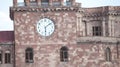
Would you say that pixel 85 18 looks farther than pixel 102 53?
Yes

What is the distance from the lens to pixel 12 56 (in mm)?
87938

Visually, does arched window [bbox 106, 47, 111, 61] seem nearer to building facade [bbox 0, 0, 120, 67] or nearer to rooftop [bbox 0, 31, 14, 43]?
building facade [bbox 0, 0, 120, 67]

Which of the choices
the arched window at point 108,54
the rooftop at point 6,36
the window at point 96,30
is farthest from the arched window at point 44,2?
the window at point 96,30

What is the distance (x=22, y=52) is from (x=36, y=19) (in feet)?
18.4

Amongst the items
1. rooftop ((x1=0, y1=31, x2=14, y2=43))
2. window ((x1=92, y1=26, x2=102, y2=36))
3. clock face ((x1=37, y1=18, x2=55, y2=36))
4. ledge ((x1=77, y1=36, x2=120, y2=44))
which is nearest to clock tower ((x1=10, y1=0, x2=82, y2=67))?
clock face ((x1=37, y1=18, x2=55, y2=36))

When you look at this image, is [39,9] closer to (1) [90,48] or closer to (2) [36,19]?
(2) [36,19]

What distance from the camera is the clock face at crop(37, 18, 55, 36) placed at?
8762 centimetres

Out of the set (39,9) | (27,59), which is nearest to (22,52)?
(27,59)

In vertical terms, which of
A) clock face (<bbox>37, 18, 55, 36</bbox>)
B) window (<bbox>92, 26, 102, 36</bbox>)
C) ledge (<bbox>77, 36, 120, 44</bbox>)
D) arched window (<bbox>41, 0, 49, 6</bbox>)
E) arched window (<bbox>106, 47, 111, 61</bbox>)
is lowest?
arched window (<bbox>106, 47, 111, 61</bbox>)

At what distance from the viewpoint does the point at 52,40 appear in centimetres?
8750

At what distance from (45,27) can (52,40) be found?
7.57ft

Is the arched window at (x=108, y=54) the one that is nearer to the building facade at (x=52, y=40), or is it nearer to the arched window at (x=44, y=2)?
the building facade at (x=52, y=40)

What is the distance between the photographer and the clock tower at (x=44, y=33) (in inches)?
3433

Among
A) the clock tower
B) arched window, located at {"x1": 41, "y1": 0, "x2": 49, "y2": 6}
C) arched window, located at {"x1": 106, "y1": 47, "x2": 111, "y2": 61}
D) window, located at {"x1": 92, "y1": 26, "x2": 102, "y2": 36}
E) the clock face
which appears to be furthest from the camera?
window, located at {"x1": 92, "y1": 26, "x2": 102, "y2": 36}
